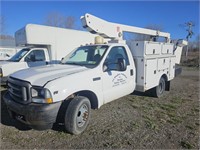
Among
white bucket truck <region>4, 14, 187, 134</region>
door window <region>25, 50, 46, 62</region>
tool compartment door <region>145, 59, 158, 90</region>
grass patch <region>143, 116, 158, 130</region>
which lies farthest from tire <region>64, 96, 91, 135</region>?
door window <region>25, 50, 46, 62</region>

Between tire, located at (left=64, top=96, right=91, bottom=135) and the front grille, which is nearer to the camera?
the front grille

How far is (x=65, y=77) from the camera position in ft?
11.3

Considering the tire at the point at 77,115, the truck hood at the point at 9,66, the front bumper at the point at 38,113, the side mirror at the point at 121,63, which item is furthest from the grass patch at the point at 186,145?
the truck hood at the point at 9,66

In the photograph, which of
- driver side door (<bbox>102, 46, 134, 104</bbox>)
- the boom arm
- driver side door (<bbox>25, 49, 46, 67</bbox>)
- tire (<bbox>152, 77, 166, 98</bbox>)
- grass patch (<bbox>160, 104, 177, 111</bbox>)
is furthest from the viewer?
driver side door (<bbox>25, 49, 46, 67</bbox>)

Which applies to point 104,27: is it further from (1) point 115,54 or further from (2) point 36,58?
(2) point 36,58

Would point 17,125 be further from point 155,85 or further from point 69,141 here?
point 155,85

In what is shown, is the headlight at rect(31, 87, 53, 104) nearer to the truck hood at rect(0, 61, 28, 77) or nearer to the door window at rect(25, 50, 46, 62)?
the truck hood at rect(0, 61, 28, 77)

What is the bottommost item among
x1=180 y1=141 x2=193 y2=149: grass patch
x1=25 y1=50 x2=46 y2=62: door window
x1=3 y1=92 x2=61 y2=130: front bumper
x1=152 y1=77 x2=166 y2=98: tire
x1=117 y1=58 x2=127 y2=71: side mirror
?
x1=180 y1=141 x2=193 y2=149: grass patch

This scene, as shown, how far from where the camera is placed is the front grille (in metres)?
3.27

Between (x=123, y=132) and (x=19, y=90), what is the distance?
2325mm

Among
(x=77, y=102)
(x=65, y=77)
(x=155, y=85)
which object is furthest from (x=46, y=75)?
(x=155, y=85)

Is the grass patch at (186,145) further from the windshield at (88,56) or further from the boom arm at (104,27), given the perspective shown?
the boom arm at (104,27)

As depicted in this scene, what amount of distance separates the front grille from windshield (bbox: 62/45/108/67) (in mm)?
1574

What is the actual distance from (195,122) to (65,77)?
3407 millimetres
